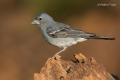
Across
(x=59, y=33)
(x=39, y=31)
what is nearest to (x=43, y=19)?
(x=59, y=33)

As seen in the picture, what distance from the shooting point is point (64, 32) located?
476 inches

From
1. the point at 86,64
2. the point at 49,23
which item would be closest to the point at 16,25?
the point at 49,23

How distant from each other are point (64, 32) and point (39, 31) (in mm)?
5647

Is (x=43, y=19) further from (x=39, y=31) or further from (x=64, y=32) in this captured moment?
(x=39, y=31)

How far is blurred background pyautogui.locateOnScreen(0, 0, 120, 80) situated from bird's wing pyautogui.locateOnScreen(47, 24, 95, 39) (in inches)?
161

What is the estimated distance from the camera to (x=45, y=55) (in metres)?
17.4

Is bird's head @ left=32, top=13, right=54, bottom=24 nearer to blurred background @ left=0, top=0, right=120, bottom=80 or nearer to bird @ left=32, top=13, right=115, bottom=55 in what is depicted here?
bird @ left=32, top=13, right=115, bottom=55

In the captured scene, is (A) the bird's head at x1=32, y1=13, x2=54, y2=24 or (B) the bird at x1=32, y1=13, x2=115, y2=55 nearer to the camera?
(B) the bird at x1=32, y1=13, x2=115, y2=55

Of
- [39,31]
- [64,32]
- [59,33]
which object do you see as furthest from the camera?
[39,31]

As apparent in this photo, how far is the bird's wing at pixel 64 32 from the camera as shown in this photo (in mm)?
11766

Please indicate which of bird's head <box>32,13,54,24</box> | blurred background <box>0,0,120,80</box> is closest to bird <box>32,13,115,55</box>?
bird's head <box>32,13,54,24</box>

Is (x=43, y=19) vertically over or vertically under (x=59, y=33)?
over

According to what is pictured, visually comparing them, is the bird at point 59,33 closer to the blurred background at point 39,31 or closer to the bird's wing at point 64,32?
the bird's wing at point 64,32

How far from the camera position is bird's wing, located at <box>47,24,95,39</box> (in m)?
11.8
